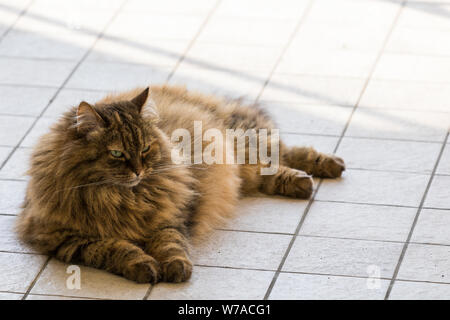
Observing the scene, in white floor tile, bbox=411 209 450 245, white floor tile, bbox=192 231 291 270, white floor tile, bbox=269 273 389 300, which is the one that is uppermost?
white floor tile, bbox=269 273 389 300

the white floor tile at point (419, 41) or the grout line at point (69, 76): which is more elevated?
the white floor tile at point (419, 41)

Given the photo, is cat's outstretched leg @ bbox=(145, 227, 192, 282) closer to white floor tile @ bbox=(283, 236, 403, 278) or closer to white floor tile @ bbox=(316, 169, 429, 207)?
white floor tile @ bbox=(283, 236, 403, 278)

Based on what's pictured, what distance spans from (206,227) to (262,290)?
54 cm

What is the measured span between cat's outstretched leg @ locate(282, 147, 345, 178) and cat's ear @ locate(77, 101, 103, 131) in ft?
3.95

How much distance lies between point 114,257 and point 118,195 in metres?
0.26

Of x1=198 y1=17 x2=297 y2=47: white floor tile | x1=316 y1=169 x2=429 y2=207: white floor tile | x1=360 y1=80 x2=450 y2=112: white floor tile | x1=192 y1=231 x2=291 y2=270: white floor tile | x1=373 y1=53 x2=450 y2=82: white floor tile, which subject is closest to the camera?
x1=192 y1=231 x2=291 y2=270: white floor tile

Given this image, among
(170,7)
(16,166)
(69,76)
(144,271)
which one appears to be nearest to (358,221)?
(144,271)

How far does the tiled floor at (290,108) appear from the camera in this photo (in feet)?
12.0

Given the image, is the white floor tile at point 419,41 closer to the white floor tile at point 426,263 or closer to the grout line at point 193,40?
the grout line at point 193,40

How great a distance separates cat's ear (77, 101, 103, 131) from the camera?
3484 millimetres

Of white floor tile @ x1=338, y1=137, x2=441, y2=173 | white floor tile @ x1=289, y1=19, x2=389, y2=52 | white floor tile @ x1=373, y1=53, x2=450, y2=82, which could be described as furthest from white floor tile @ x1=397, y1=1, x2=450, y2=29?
white floor tile @ x1=338, y1=137, x2=441, y2=173

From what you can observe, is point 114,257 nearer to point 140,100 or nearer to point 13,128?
point 140,100

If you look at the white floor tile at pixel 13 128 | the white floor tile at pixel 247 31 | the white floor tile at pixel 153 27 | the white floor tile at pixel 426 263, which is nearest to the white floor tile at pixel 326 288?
the white floor tile at pixel 426 263

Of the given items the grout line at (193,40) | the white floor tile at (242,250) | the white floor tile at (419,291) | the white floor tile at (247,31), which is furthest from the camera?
the white floor tile at (247,31)
